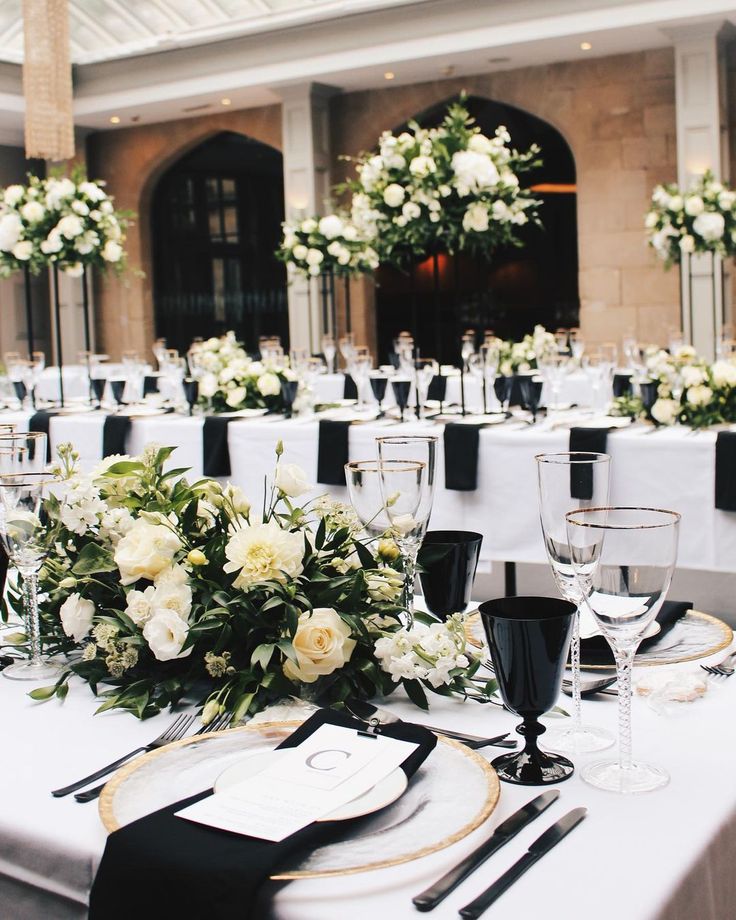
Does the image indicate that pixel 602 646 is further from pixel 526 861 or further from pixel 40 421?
pixel 40 421

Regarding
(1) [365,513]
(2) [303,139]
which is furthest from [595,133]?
(1) [365,513]

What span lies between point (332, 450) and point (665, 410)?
119 centimetres

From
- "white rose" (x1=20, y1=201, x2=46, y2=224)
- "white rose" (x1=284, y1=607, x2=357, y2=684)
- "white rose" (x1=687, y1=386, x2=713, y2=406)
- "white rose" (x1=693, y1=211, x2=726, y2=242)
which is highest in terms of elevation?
"white rose" (x1=693, y1=211, x2=726, y2=242)

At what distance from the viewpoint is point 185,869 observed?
902mm

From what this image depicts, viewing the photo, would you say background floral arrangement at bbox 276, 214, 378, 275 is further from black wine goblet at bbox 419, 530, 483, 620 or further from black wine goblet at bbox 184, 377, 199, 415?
black wine goblet at bbox 419, 530, 483, 620

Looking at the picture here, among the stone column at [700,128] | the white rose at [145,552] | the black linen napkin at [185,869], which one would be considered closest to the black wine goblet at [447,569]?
the white rose at [145,552]

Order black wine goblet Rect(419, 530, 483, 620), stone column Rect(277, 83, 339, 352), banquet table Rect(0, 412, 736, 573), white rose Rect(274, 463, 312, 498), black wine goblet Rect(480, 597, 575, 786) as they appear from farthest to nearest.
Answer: stone column Rect(277, 83, 339, 352), banquet table Rect(0, 412, 736, 573), black wine goblet Rect(419, 530, 483, 620), white rose Rect(274, 463, 312, 498), black wine goblet Rect(480, 597, 575, 786)

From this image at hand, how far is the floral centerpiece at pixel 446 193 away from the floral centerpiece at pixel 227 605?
2.94m

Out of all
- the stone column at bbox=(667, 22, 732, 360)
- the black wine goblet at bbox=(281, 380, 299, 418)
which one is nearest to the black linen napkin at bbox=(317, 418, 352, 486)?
the black wine goblet at bbox=(281, 380, 299, 418)

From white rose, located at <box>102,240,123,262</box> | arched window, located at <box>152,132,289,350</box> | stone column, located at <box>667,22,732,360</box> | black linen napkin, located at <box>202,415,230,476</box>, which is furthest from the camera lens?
arched window, located at <box>152,132,289,350</box>

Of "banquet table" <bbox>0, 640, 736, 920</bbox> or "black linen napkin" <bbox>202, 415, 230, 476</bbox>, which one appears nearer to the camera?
"banquet table" <bbox>0, 640, 736, 920</bbox>

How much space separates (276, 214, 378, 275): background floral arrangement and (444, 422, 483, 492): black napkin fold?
4035 millimetres

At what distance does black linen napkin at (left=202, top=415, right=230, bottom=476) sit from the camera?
4.43 meters

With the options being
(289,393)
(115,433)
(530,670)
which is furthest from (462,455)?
(530,670)
